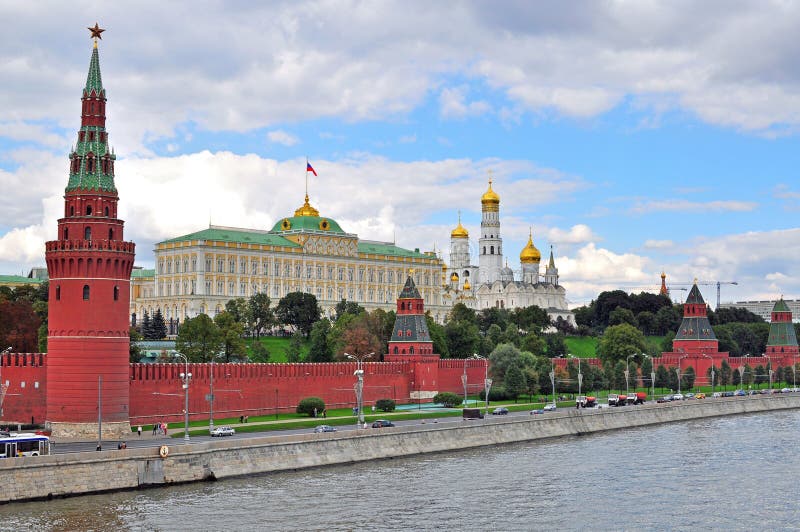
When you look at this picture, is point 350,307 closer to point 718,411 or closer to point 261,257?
point 261,257

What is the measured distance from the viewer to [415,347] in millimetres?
95812

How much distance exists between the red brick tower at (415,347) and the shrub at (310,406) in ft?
52.3

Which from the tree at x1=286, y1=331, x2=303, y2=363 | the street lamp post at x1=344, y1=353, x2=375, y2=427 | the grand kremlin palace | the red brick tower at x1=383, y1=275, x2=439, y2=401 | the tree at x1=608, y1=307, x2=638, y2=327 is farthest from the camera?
the tree at x1=608, y1=307, x2=638, y2=327

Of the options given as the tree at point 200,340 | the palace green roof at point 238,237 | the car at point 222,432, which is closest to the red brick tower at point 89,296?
the car at point 222,432

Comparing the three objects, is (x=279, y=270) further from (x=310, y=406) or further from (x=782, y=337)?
(x=310, y=406)

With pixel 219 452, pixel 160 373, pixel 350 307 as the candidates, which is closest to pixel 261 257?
pixel 350 307

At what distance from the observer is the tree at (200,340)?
3632 inches

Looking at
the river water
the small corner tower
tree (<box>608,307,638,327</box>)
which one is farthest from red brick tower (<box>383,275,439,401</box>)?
tree (<box>608,307,638,327</box>)

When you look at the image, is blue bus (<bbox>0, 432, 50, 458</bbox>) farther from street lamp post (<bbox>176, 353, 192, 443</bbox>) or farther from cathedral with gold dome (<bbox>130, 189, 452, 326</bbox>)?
cathedral with gold dome (<bbox>130, 189, 452, 326</bbox>)

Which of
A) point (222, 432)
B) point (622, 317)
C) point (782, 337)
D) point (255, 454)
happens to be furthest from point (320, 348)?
point (622, 317)

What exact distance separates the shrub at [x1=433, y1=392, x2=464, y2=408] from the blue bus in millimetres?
42215

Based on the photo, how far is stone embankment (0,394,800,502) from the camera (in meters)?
47.5

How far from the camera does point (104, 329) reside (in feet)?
205

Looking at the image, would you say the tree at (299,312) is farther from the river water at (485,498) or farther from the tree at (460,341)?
the river water at (485,498)
